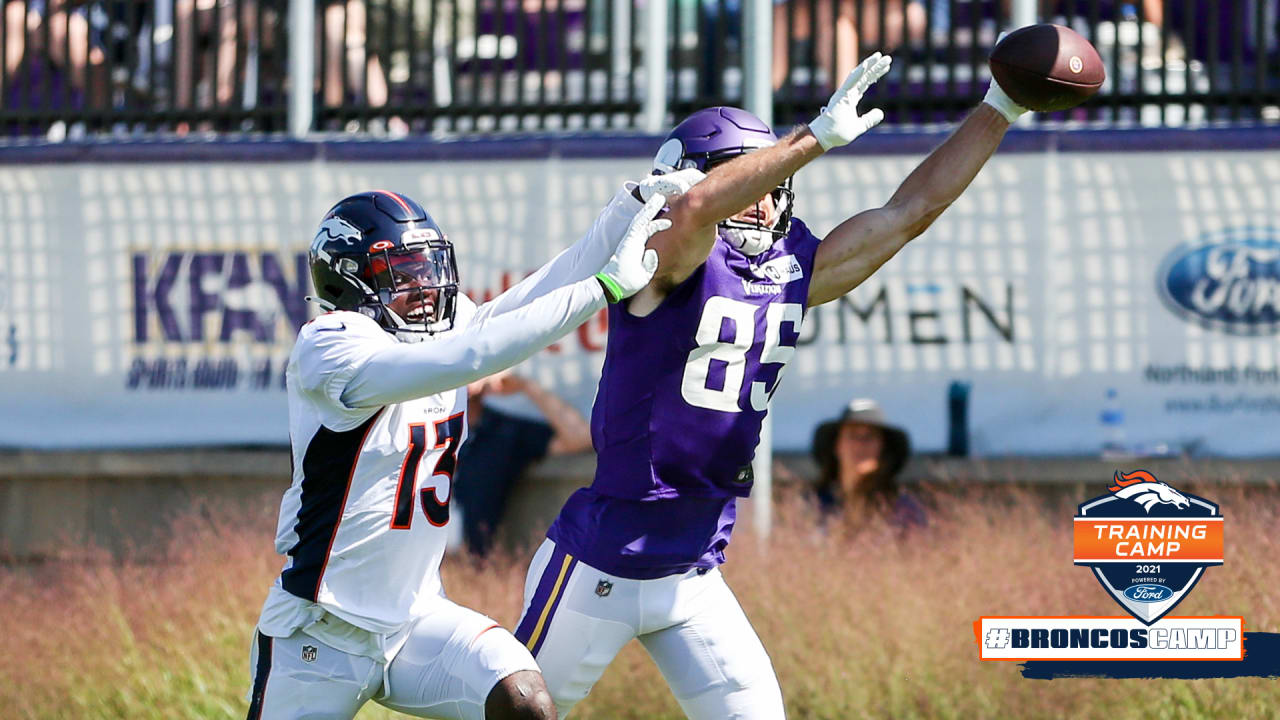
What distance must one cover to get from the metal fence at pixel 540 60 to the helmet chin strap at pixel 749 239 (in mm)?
3759

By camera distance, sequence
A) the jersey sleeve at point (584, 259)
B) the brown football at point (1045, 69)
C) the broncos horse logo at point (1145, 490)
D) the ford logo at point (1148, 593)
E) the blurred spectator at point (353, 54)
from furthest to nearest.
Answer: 1. the blurred spectator at point (353, 54)
2. the broncos horse logo at point (1145, 490)
3. the ford logo at point (1148, 593)
4. the brown football at point (1045, 69)
5. the jersey sleeve at point (584, 259)

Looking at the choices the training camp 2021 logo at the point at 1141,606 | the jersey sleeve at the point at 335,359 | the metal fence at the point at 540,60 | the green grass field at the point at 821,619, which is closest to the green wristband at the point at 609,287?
the jersey sleeve at the point at 335,359

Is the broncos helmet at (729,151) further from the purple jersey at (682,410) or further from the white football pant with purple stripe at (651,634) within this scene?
the white football pant with purple stripe at (651,634)

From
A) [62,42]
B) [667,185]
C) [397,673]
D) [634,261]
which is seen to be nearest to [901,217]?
[667,185]

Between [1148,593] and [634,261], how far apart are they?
3.50m

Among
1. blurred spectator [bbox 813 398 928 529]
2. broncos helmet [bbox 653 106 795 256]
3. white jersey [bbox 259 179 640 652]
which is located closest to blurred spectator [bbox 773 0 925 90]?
blurred spectator [bbox 813 398 928 529]

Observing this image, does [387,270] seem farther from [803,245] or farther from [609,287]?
[803,245]

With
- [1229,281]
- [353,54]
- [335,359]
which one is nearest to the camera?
[335,359]

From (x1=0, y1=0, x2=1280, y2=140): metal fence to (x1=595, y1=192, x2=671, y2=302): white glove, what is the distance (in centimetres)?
409

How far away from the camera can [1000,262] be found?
299 inches

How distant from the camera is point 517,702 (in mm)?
3539

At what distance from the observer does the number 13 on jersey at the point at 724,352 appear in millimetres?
3875

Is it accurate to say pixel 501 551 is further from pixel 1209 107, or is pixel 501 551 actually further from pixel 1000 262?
pixel 1209 107

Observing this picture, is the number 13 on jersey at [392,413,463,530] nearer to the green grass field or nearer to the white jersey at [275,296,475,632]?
the white jersey at [275,296,475,632]
